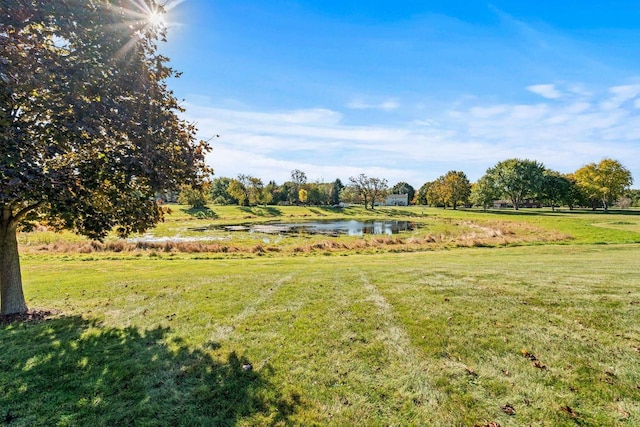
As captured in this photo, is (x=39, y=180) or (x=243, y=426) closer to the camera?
(x=243, y=426)

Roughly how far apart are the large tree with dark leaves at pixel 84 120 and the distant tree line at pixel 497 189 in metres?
65.0

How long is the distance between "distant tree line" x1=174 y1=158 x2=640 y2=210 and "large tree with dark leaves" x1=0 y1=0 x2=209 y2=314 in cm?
6495

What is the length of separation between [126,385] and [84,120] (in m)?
4.99

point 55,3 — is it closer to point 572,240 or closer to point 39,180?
point 39,180

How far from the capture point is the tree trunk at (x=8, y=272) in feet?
28.8

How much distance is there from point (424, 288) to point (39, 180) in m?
10.3

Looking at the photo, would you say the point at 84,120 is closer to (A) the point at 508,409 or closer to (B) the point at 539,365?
(A) the point at 508,409

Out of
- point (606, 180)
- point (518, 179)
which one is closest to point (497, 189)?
point (518, 179)

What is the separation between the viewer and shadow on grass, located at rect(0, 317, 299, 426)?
182 inches

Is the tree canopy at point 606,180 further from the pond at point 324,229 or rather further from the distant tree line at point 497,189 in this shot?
the pond at point 324,229

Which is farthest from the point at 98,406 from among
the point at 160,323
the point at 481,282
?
the point at 481,282

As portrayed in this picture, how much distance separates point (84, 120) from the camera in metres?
6.20

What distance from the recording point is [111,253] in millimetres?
23844

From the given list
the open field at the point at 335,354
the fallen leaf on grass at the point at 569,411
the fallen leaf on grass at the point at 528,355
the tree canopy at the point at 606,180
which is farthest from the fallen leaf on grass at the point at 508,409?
the tree canopy at the point at 606,180
